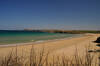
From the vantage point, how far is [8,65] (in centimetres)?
135

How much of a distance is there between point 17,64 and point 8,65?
0.42 feet

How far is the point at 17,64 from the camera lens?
4.62 ft
